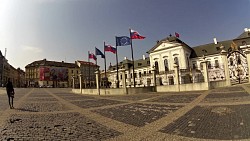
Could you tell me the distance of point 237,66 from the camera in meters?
19.9

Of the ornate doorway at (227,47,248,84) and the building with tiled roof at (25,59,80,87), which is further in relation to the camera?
the building with tiled roof at (25,59,80,87)

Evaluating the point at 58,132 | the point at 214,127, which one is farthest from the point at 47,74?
the point at 214,127

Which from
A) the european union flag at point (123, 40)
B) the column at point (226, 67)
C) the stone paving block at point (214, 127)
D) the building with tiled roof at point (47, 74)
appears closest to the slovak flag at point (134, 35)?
the european union flag at point (123, 40)

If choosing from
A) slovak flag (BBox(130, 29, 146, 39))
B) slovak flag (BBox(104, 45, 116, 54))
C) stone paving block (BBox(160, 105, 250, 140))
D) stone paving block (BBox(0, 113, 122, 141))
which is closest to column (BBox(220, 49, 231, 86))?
slovak flag (BBox(130, 29, 146, 39))

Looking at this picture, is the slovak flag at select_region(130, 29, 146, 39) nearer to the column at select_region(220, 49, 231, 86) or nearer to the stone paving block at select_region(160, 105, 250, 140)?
the column at select_region(220, 49, 231, 86)

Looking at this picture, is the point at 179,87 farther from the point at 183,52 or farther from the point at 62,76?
the point at 62,76

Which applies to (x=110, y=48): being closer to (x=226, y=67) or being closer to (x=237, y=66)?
(x=226, y=67)

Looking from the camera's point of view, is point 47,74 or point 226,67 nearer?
point 226,67

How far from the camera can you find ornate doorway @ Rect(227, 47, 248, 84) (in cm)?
1936

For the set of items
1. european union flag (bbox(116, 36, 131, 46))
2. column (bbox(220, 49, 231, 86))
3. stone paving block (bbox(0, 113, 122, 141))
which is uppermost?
european union flag (bbox(116, 36, 131, 46))

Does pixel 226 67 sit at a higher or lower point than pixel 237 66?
lower

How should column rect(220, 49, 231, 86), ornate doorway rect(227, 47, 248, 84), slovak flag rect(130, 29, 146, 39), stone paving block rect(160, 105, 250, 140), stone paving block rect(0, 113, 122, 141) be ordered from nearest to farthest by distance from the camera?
1. stone paving block rect(160, 105, 250, 140)
2. stone paving block rect(0, 113, 122, 141)
3. column rect(220, 49, 231, 86)
4. ornate doorway rect(227, 47, 248, 84)
5. slovak flag rect(130, 29, 146, 39)

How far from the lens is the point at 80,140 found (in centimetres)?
461

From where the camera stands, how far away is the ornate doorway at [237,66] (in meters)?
19.4
